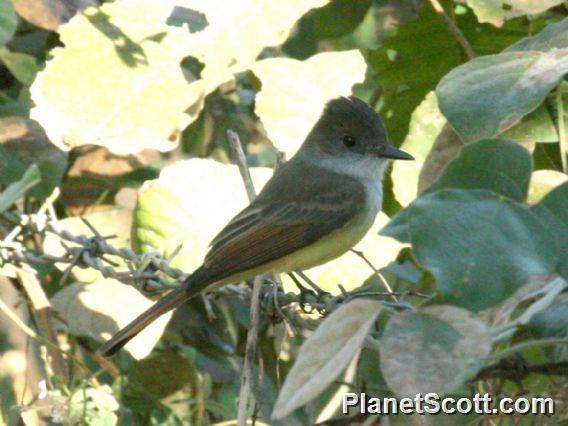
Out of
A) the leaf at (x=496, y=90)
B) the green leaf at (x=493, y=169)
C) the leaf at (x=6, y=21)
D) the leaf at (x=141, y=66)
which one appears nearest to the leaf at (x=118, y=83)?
the leaf at (x=141, y=66)

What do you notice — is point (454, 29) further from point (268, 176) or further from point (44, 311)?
point (44, 311)

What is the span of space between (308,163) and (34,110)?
3.82 ft

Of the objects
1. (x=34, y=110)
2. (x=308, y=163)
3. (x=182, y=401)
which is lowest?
(x=182, y=401)

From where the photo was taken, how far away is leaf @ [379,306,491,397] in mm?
1266

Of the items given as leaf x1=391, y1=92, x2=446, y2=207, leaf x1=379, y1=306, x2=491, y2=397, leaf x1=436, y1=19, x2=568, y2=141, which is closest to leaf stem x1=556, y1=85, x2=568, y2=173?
leaf x1=436, y1=19, x2=568, y2=141

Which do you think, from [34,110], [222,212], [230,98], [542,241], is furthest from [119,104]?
[542,241]

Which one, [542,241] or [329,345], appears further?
[542,241]

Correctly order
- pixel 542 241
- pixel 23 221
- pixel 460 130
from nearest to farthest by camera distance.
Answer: pixel 542 241 → pixel 460 130 → pixel 23 221

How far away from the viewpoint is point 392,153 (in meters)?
3.35

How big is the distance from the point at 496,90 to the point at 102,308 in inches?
56.2

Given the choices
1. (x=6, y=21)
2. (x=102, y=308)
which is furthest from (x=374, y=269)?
Result: (x=6, y=21)

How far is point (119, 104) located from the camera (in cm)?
285

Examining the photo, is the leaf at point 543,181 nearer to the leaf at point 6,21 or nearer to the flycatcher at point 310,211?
the flycatcher at point 310,211

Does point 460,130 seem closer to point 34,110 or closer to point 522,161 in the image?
point 522,161
